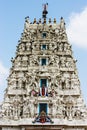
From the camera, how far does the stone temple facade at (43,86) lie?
32.6 m

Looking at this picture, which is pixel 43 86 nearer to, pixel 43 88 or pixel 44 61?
pixel 43 88

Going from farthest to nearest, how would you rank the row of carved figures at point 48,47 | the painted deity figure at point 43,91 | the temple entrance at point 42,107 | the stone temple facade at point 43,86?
the row of carved figures at point 48,47 → the painted deity figure at point 43,91 → the temple entrance at point 42,107 → the stone temple facade at point 43,86

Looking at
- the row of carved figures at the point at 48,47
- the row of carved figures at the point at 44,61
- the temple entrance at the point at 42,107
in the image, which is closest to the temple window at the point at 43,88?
the temple entrance at the point at 42,107

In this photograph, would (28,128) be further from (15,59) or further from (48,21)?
(48,21)

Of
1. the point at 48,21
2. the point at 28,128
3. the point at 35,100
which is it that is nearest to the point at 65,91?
the point at 35,100

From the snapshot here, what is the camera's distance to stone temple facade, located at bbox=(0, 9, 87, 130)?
32.6 meters

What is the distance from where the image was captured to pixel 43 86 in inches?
1363

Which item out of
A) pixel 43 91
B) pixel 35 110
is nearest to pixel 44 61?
pixel 43 91

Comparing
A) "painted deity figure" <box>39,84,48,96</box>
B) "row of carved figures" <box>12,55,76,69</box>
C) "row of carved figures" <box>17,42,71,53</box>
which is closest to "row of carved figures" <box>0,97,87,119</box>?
"painted deity figure" <box>39,84,48,96</box>

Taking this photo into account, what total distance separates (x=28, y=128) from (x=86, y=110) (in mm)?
5640

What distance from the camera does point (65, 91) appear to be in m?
34.5

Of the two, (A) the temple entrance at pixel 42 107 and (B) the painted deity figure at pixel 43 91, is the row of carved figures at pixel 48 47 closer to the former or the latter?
(B) the painted deity figure at pixel 43 91

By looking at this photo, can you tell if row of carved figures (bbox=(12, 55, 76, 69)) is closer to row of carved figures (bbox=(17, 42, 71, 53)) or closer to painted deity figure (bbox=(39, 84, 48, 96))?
row of carved figures (bbox=(17, 42, 71, 53))

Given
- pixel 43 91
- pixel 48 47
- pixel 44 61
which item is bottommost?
pixel 43 91
